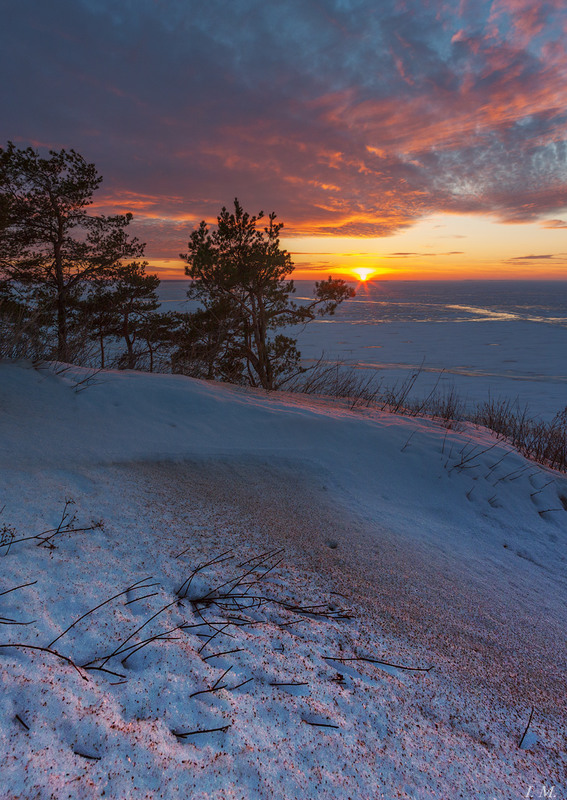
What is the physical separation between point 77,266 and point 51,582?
14.3 metres

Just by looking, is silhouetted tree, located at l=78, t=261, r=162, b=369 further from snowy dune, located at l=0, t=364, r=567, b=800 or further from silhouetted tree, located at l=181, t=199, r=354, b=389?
snowy dune, located at l=0, t=364, r=567, b=800

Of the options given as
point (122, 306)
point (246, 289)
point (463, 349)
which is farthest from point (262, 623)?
point (463, 349)

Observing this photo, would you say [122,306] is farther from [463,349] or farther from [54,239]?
[463,349]

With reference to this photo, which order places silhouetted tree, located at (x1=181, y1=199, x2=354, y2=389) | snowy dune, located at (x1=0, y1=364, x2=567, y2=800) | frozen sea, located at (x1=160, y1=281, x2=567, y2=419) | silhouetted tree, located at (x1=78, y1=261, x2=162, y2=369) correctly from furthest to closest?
frozen sea, located at (x1=160, y1=281, x2=567, y2=419)
silhouetted tree, located at (x1=78, y1=261, x2=162, y2=369)
silhouetted tree, located at (x1=181, y1=199, x2=354, y2=389)
snowy dune, located at (x1=0, y1=364, x2=567, y2=800)

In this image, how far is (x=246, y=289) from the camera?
11133mm

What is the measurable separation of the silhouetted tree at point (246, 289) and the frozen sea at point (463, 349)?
26.1ft

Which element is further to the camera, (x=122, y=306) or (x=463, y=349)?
(x=463, y=349)

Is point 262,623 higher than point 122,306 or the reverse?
the reverse

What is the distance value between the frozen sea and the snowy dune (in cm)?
1299

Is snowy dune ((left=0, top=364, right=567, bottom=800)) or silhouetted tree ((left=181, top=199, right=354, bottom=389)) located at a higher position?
silhouetted tree ((left=181, top=199, right=354, bottom=389))

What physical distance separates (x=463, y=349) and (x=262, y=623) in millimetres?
31061

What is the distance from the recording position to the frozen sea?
18078mm

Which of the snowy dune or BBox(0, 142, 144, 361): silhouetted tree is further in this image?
BBox(0, 142, 144, 361): silhouetted tree

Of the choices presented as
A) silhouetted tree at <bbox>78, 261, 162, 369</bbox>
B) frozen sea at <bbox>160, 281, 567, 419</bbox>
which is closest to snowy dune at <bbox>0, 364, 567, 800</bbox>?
silhouetted tree at <bbox>78, 261, 162, 369</bbox>
